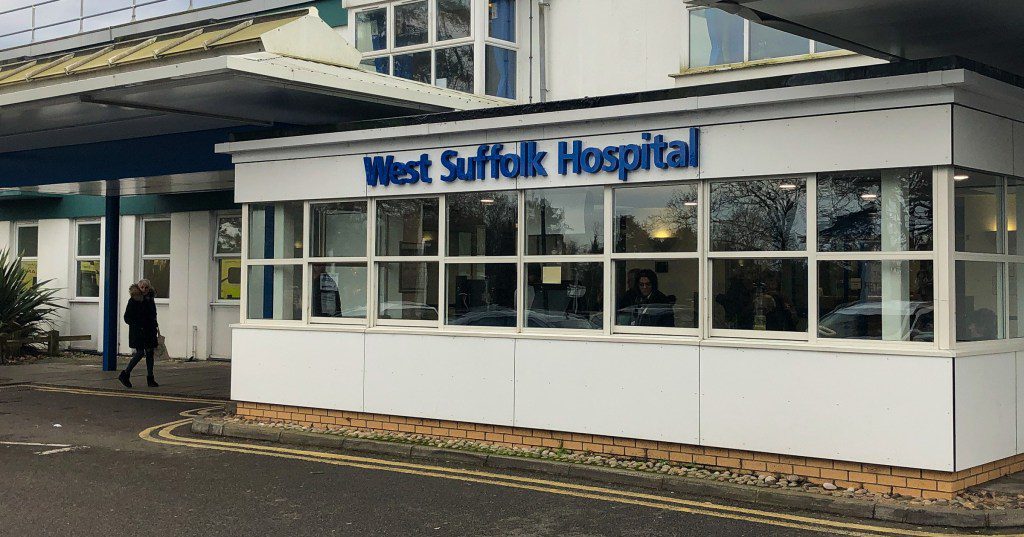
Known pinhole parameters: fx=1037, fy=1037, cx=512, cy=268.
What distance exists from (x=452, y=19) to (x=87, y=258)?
1169 cm

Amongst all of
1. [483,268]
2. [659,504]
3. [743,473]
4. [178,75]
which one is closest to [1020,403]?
[743,473]

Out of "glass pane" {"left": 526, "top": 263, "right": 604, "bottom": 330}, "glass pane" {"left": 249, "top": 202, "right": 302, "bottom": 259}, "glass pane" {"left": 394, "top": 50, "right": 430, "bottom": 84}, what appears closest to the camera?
"glass pane" {"left": 526, "top": 263, "right": 604, "bottom": 330}

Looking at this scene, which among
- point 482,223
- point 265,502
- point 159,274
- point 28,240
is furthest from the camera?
point 28,240

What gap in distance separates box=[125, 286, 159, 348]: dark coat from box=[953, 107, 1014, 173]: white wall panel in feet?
41.8

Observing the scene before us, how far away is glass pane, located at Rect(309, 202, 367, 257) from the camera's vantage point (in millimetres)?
11648

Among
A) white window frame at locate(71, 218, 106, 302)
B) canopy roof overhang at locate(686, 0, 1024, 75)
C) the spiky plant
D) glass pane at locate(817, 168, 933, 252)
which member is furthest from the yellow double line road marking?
white window frame at locate(71, 218, 106, 302)

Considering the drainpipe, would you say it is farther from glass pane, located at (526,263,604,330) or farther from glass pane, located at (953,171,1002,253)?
glass pane, located at (953,171,1002,253)

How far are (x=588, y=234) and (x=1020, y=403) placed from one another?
403cm

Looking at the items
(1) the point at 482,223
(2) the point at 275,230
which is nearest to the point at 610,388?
(1) the point at 482,223

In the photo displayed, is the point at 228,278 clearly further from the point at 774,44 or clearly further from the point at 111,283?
the point at 774,44

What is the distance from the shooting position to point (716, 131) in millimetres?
9109

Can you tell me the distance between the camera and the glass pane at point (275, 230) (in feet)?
40.0

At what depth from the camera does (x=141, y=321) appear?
655 inches

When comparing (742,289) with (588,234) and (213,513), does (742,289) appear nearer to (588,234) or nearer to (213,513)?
(588,234)
